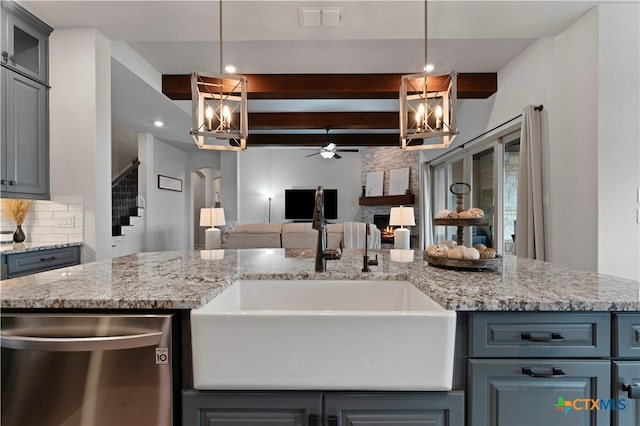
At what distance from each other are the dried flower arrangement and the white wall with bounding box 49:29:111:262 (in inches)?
11.0

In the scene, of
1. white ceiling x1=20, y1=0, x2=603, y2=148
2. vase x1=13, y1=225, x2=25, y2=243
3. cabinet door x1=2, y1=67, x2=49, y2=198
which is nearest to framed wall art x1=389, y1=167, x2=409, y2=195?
white ceiling x1=20, y1=0, x2=603, y2=148

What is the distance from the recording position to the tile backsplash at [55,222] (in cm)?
283

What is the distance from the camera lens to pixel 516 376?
100cm

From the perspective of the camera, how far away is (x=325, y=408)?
0.99m

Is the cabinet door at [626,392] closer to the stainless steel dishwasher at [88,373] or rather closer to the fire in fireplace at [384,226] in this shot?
the stainless steel dishwasher at [88,373]

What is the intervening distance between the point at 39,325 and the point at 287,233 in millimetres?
3446

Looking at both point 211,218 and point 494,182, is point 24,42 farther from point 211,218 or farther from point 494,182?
point 494,182

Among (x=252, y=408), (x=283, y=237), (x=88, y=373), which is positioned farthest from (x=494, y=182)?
(x=88, y=373)

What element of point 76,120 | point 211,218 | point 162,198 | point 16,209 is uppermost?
point 76,120

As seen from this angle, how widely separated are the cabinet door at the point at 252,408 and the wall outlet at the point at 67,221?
258cm

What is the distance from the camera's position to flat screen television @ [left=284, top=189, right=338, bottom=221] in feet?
28.2

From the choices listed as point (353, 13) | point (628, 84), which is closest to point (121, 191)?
point (353, 13)

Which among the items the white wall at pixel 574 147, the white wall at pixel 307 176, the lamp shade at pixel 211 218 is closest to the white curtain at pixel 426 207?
the white wall at pixel 307 176

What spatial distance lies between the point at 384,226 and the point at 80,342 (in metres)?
7.60
